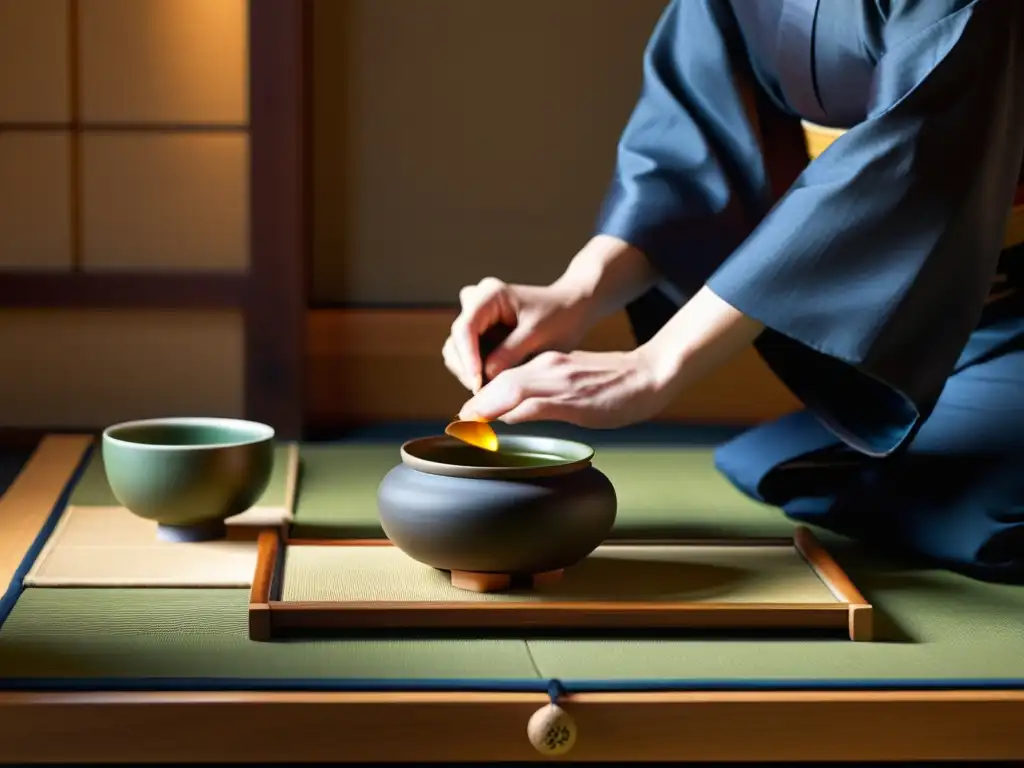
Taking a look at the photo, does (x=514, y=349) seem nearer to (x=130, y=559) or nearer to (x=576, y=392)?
(x=576, y=392)

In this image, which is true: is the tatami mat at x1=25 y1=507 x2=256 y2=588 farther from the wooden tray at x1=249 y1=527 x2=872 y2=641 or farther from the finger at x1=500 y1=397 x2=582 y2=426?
the finger at x1=500 y1=397 x2=582 y2=426

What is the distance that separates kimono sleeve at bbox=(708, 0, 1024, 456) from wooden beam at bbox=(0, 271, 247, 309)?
140cm

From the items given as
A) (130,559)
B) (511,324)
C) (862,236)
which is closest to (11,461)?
(130,559)

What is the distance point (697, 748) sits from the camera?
4.05ft

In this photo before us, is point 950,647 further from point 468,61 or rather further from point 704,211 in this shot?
point 468,61

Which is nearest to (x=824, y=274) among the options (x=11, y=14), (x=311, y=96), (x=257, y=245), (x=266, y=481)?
(x=266, y=481)

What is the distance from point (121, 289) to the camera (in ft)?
8.99

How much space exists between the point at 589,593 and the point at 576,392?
0.71ft

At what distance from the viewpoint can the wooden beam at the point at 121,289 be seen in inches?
107

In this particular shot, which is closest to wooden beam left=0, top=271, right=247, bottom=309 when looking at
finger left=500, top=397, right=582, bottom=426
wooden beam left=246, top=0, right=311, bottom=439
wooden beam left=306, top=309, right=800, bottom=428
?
wooden beam left=246, top=0, right=311, bottom=439

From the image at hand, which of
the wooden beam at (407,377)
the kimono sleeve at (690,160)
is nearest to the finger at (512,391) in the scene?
the kimono sleeve at (690,160)

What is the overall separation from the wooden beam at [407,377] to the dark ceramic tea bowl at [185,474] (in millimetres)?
1161

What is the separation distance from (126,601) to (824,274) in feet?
2.81

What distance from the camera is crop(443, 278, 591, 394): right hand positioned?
1670mm
